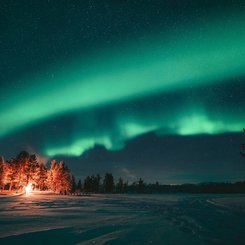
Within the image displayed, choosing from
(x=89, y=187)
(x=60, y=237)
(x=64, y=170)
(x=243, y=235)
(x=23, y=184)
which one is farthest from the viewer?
(x=89, y=187)

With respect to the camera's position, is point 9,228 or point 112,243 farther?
point 9,228

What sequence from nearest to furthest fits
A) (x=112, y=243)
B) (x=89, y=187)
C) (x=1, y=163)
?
1. (x=112, y=243)
2. (x=1, y=163)
3. (x=89, y=187)

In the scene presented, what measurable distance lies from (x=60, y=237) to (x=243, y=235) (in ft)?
21.3

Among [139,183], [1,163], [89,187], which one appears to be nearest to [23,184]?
[1,163]

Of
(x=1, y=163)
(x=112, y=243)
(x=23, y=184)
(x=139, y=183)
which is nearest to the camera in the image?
(x=112, y=243)

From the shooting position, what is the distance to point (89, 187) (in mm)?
136750

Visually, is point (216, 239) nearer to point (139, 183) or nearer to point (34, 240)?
point (34, 240)

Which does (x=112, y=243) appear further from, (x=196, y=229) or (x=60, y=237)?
(x=196, y=229)

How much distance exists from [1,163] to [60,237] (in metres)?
76.2

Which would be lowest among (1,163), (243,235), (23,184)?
(243,235)

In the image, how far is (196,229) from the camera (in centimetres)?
1159

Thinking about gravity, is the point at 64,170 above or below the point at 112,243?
above

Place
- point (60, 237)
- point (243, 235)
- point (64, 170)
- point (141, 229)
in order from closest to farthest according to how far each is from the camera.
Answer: point (60, 237) → point (243, 235) → point (141, 229) → point (64, 170)

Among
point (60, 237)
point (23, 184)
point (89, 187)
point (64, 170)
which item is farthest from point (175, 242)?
point (89, 187)
